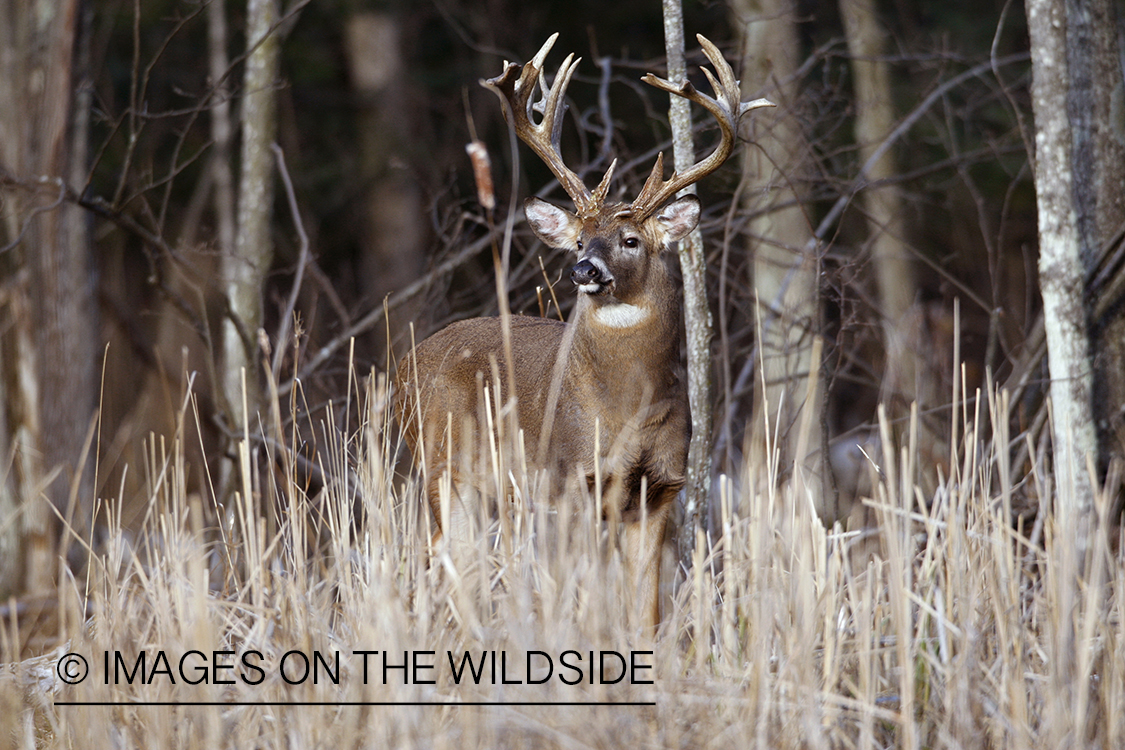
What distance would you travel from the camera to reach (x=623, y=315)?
514 cm

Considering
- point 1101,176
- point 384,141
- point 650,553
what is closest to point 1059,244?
point 1101,176

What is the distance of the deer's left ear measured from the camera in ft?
16.7

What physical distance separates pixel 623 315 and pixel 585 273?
47cm

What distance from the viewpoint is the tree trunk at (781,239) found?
6.02 metres

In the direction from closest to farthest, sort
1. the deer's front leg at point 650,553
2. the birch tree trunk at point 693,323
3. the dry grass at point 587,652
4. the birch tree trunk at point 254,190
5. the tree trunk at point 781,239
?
the dry grass at point 587,652 < the deer's front leg at point 650,553 < the birch tree trunk at point 693,323 < the tree trunk at point 781,239 < the birch tree trunk at point 254,190

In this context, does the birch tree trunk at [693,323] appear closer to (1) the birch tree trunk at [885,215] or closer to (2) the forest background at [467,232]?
(2) the forest background at [467,232]

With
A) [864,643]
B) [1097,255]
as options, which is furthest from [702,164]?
[864,643]

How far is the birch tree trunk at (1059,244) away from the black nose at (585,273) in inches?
75.9

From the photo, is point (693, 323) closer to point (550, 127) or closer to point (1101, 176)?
point (550, 127)

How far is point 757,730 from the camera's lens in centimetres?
313

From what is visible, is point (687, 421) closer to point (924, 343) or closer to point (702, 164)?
point (702, 164)

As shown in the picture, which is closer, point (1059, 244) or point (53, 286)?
point (1059, 244)

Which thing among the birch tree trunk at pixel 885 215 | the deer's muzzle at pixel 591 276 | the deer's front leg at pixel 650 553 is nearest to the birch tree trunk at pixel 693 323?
the deer's front leg at pixel 650 553

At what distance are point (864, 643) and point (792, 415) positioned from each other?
295cm
